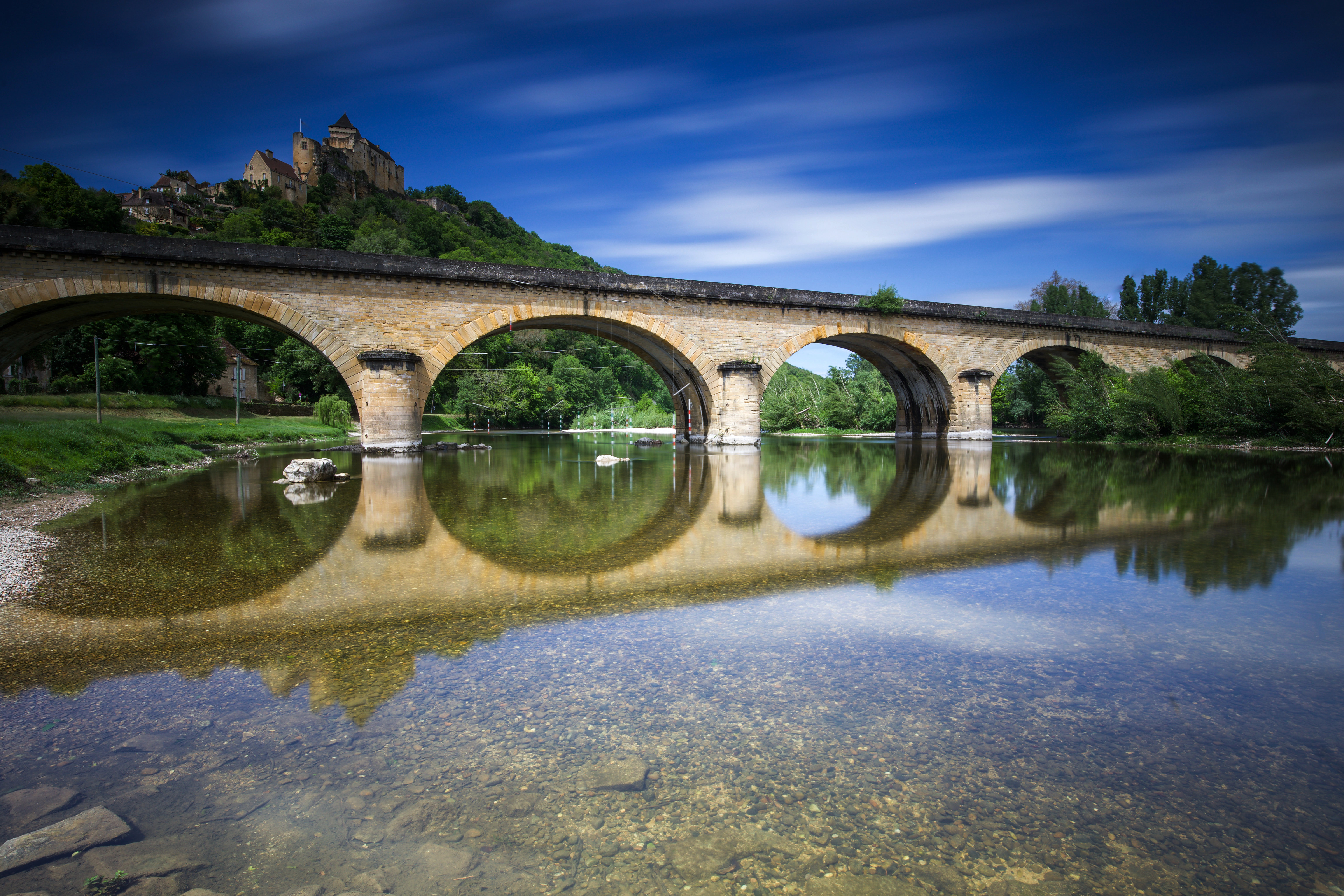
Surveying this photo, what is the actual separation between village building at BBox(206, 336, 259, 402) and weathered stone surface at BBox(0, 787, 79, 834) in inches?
1815

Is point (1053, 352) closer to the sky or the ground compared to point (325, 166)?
closer to the ground

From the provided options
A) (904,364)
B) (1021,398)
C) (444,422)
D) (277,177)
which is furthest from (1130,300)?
(277,177)

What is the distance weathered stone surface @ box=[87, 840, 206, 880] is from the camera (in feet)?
5.57

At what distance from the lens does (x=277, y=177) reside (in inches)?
2955

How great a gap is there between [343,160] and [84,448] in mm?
80907

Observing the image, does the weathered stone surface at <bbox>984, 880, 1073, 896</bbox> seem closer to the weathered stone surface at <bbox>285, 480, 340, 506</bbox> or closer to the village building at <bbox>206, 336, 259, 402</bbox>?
the weathered stone surface at <bbox>285, 480, 340, 506</bbox>

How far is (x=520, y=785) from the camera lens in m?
2.09

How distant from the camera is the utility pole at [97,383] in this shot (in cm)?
2008

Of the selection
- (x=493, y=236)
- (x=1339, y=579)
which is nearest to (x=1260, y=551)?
(x=1339, y=579)

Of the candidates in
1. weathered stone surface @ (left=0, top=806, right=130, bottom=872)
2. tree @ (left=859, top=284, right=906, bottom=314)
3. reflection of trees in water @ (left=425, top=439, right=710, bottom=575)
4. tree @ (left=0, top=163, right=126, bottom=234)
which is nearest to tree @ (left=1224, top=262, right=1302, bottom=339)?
tree @ (left=859, top=284, right=906, bottom=314)

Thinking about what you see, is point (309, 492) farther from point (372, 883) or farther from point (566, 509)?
point (372, 883)

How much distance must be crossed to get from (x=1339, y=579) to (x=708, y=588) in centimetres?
456

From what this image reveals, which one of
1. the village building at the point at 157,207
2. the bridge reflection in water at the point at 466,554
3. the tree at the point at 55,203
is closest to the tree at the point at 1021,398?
the bridge reflection in water at the point at 466,554

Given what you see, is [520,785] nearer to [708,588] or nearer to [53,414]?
[708,588]
